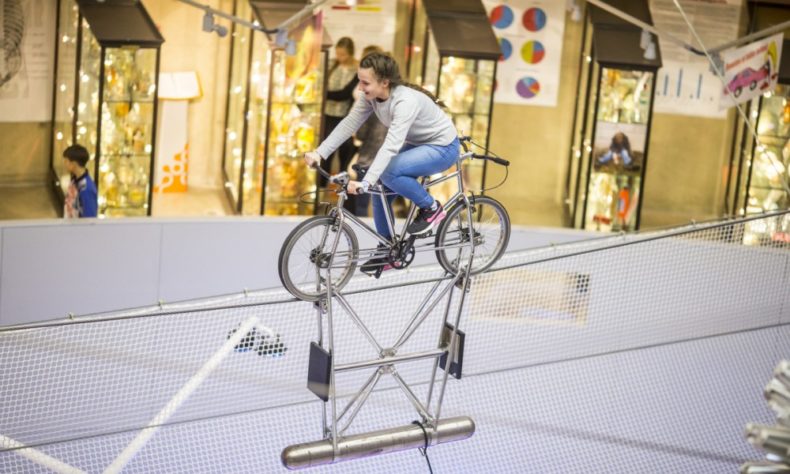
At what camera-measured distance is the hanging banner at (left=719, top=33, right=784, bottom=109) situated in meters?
10.1

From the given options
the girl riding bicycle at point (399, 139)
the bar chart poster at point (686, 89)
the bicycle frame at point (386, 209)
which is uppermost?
the bar chart poster at point (686, 89)

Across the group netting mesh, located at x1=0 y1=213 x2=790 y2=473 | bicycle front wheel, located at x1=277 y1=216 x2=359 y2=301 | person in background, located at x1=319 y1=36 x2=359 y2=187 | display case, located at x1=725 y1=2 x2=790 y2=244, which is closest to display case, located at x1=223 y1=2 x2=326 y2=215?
person in background, located at x1=319 y1=36 x2=359 y2=187

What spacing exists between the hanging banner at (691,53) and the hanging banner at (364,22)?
2.80m

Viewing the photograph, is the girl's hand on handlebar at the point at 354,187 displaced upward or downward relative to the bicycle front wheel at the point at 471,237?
upward

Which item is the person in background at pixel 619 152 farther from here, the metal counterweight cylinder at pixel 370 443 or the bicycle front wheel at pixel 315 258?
the metal counterweight cylinder at pixel 370 443

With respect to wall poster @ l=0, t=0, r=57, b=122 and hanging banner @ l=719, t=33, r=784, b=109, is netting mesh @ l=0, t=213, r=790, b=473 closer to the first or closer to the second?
hanging banner @ l=719, t=33, r=784, b=109

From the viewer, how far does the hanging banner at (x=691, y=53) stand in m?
13.1

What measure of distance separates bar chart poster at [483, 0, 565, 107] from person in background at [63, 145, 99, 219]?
485cm

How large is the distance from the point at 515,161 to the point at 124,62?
Result: 4.85 m

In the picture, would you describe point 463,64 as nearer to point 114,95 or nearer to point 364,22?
point 364,22

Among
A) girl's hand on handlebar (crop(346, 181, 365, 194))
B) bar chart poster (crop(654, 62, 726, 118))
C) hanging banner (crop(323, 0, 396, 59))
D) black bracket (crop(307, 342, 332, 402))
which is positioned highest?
hanging banner (crop(323, 0, 396, 59))

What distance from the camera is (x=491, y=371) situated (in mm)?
7473

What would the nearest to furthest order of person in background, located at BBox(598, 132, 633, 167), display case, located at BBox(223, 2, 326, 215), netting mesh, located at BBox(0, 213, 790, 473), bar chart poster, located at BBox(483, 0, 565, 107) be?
netting mesh, located at BBox(0, 213, 790, 473) → display case, located at BBox(223, 2, 326, 215) → person in background, located at BBox(598, 132, 633, 167) → bar chart poster, located at BBox(483, 0, 565, 107)

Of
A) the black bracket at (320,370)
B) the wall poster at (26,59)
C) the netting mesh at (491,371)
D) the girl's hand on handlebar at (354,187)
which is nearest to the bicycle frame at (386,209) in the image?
the girl's hand on handlebar at (354,187)
